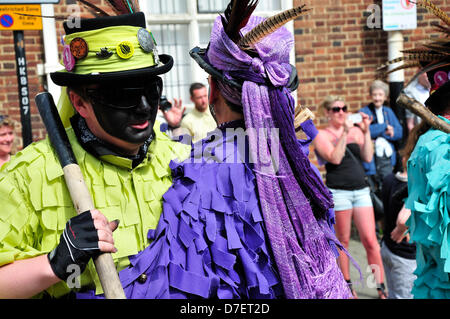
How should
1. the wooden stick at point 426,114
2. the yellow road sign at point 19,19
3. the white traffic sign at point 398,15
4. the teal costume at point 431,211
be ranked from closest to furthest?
1. the teal costume at point 431,211
2. the wooden stick at point 426,114
3. the yellow road sign at point 19,19
4. the white traffic sign at point 398,15

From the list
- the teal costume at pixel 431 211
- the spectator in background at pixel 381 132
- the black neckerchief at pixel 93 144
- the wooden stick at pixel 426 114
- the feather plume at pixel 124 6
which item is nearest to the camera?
the black neckerchief at pixel 93 144

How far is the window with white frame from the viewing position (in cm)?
711

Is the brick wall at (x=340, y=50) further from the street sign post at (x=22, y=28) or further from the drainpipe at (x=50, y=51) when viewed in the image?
the street sign post at (x=22, y=28)

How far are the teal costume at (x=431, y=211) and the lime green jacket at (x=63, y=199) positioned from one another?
1.34 meters

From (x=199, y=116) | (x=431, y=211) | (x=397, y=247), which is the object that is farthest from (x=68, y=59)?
(x=199, y=116)

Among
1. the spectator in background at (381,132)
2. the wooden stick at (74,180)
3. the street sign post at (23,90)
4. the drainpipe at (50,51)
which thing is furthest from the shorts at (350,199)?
the wooden stick at (74,180)

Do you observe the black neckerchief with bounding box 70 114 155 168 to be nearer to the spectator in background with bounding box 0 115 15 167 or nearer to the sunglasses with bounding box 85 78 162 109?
the sunglasses with bounding box 85 78 162 109

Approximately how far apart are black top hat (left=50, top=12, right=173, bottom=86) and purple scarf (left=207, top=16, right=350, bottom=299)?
0.26 meters

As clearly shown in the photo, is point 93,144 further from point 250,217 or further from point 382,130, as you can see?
point 382,130

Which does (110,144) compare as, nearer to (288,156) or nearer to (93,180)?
(93,180)

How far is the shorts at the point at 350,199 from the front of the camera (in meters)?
5.34

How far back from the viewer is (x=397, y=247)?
13.6 ft

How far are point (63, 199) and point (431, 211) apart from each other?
173 cm

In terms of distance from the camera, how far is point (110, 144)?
6.98ft
